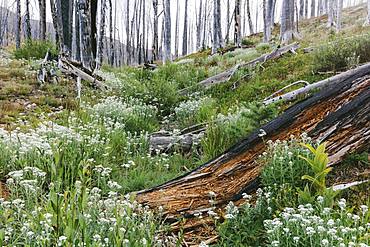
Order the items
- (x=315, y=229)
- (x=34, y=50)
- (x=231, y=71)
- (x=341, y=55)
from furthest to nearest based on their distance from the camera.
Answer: (x=34, y=50), (x=231, y=71), (x=341, y=55), (x=315, y=229)

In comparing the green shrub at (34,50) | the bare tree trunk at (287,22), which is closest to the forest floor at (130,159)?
the green shrub at (34,50)

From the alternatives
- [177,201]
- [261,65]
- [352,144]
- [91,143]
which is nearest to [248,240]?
[177,201]

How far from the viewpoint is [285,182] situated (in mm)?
3314

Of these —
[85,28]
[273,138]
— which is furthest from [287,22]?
[273,138]

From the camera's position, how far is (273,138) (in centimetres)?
436

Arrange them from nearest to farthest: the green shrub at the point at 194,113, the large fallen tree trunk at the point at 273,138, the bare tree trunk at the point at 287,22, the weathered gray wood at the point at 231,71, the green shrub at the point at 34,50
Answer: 1. the large fallen tree trunk at the point at 273,138
2. the green shrub at the point at 194,113
3. the weathered gray wood at the point at 231,71
4. the green shrub at the point at 34,50
5. the bare tree trunk at the point at 287,22

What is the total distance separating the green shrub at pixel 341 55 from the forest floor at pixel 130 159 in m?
0.02

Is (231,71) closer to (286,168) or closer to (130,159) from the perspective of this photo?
(130,159)

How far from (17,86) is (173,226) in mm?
8231

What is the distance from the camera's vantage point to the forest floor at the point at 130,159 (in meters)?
2.63

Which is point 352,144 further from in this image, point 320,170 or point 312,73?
point 312,73

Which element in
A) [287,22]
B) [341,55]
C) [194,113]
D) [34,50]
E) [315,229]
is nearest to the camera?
[315,229]

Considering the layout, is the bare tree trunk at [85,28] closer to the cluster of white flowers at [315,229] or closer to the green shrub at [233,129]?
the green shrub at [233,129]

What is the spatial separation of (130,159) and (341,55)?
514cm
